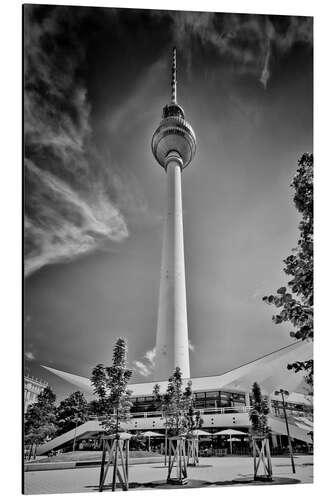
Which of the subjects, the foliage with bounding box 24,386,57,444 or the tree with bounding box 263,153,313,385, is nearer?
the tree with bounding box 263,153,313,385

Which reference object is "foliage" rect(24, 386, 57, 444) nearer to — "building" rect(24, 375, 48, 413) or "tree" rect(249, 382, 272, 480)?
"building" rect(24, 375, 48, 413)

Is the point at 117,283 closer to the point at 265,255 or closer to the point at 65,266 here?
the point at 65,266

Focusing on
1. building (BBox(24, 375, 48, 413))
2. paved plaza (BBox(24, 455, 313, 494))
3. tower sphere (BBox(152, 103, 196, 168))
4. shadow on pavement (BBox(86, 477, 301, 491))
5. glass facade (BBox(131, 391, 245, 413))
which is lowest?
shadow on pavement (BBox(86, 477, 301, 491))

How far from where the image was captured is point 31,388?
6824 mm

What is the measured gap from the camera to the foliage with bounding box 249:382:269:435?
8047mm

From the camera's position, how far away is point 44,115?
24.4 ft

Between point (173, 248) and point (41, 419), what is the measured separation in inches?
208

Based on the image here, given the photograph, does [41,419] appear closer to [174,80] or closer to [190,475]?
[190,475]

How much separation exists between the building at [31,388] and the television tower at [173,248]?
2628 mm

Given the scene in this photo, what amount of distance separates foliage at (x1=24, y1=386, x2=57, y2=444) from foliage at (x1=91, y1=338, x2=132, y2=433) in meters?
0.73

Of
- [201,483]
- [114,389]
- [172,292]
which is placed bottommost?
[201,483]

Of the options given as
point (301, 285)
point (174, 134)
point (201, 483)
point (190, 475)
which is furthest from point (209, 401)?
point (174, 134)

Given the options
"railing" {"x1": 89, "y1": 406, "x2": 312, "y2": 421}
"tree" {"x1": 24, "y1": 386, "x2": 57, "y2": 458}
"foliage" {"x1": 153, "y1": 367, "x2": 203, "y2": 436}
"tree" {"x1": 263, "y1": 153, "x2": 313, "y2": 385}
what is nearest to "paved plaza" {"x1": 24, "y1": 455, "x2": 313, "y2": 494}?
"tree" {"x1": 24, "y1": 386, "x2": 57, "y2": 458}

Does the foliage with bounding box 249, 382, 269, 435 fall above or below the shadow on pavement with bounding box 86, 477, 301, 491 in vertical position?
above
